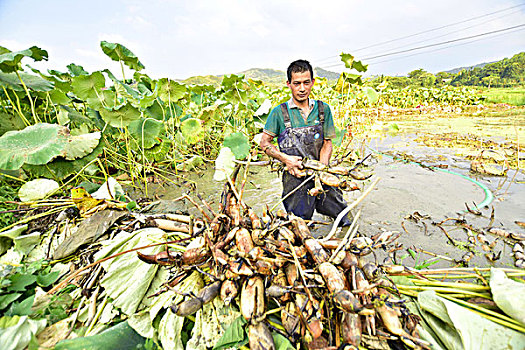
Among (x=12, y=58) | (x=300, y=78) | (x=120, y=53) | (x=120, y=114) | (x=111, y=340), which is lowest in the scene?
(x=111, y=340)

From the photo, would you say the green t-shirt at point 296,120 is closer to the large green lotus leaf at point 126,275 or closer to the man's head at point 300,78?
the man's head at point 300,78

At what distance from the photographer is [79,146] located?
86.4 inches

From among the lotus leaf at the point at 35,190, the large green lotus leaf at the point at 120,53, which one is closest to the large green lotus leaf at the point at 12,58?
the large green lotus leaf at the point at 120,53

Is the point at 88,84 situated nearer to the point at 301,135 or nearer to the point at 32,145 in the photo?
the point at 32,145

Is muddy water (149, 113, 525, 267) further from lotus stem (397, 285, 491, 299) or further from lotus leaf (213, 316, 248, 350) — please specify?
lotus stem (397, 285, 491, 299)

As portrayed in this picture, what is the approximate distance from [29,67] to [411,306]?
5.43 metres

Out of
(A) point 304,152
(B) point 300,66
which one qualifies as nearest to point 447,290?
(A) point 304,152

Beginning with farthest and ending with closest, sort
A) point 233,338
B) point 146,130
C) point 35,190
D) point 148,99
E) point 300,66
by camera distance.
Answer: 1. point 148,99
2. point 146,130
3. point 300,66
4. point 35,190
5. point 233,338

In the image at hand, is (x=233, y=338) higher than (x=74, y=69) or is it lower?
lower

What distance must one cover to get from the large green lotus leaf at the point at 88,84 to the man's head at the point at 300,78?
2276 millimetres

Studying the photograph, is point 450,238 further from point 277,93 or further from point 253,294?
point 277,93

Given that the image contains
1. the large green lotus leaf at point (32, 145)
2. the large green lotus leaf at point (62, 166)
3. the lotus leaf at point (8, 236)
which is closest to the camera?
the lotus leaf at point (8, 236)

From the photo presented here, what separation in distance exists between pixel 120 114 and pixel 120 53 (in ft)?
3.70

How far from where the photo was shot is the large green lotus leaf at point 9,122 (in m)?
2.52
